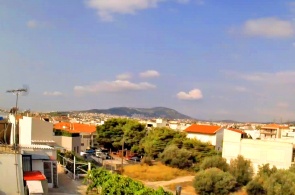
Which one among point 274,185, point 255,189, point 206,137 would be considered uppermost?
point 206,137

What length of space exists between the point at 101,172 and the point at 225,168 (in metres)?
21.9

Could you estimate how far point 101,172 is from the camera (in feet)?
52.7

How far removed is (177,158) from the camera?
40.3 m

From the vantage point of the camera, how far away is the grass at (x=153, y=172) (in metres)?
33.0

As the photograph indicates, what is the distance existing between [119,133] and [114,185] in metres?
35.9

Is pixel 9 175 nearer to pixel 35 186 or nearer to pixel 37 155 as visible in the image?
pixel 35 186

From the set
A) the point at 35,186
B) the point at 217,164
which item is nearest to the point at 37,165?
the point at 35,186

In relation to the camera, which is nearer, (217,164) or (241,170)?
(241,170)

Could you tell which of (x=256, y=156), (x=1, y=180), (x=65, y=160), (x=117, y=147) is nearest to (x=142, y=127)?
(x=117, y=147)

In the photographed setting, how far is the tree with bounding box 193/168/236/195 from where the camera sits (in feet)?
93.6

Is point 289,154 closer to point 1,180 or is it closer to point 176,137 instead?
point 176,137

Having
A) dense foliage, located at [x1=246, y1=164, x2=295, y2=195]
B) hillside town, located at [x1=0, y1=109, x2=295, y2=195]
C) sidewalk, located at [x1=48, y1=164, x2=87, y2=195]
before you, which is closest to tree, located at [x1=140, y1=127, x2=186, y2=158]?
hillside town, located at [x1=0, y1=109, x2=295, y2=195]

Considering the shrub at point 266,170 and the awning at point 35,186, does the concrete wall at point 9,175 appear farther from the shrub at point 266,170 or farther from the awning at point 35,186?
the shrub at point 266,170

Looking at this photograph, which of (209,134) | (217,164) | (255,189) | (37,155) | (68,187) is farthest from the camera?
(209,134)
